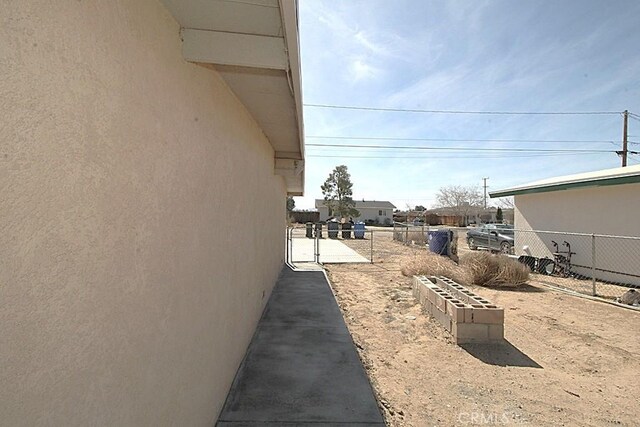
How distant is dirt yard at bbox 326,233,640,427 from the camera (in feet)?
10.3

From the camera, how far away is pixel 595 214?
32.4 feet

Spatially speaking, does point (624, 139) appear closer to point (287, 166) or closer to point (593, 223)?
point (593, 223)

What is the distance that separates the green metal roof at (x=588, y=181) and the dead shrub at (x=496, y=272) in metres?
3.47

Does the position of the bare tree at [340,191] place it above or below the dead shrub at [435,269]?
above

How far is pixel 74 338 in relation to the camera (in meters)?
1.06

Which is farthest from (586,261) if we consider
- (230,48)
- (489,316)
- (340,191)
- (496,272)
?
(340,191)

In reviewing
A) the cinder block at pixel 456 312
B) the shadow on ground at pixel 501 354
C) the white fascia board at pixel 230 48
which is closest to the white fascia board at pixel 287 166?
the cinder block at pixel 456 312

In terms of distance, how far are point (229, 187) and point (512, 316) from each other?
5845 mm

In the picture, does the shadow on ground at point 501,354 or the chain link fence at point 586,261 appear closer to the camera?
the shadow on ground at point 501,354

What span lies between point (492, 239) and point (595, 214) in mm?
Result: 6072

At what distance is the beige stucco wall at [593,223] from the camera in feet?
28.9
